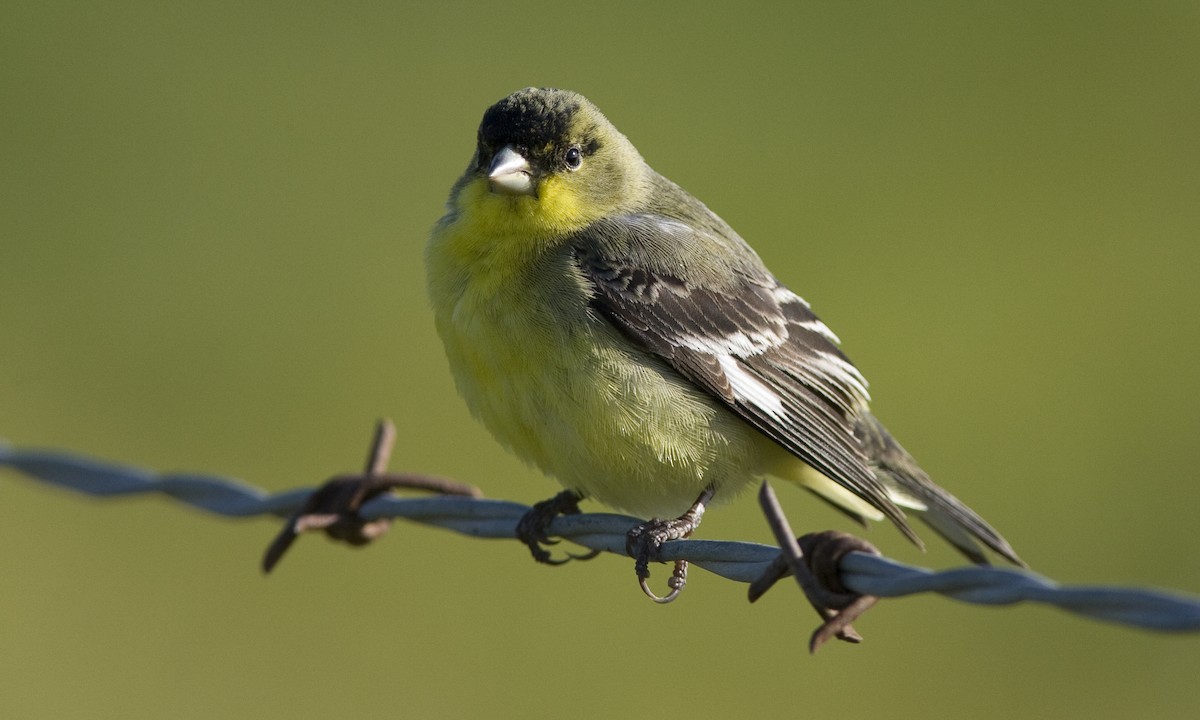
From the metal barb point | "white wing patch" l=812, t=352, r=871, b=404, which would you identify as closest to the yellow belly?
"white wing patch" l=812, t=352, r=871, b=404

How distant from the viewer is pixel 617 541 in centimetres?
342

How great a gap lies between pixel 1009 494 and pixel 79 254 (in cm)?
602

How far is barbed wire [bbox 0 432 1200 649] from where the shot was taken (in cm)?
222

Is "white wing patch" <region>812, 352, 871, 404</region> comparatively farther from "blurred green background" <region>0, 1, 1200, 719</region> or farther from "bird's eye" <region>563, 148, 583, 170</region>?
"blurred green background" <region>0, 1, 1200, 719</region>

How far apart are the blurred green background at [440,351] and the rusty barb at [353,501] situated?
86.7 inches

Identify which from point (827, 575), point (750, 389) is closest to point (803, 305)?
point (750, 389)

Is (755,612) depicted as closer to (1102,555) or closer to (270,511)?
(1102,555)

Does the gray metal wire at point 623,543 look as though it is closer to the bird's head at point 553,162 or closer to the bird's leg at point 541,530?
the bird's leg at point 541,530

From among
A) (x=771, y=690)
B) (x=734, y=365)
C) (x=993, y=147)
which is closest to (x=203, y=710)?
(x=771, y=690)

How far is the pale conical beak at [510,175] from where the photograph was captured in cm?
439

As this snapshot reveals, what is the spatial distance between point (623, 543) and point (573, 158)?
5.79ft

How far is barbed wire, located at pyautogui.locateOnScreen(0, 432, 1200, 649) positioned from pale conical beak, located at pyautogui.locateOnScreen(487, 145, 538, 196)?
107cm

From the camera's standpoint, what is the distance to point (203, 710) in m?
Result: 5.86

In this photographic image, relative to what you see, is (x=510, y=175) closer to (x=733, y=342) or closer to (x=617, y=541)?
(x=733, y=342)
